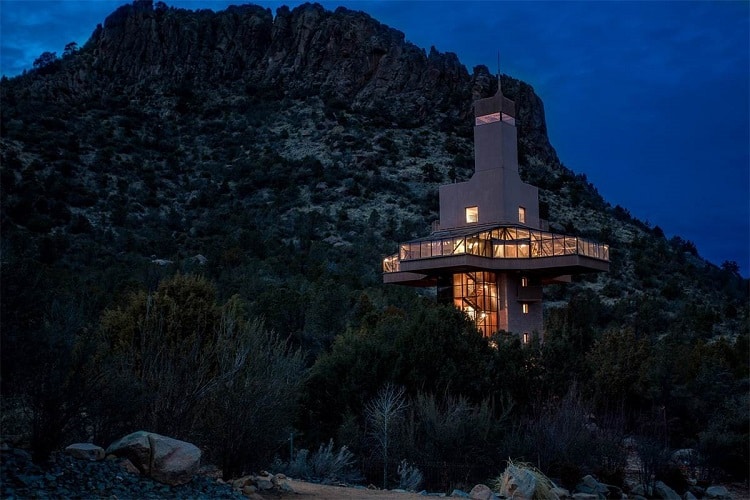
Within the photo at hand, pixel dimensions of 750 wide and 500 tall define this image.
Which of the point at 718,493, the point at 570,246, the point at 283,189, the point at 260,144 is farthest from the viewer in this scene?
the point at 260,144

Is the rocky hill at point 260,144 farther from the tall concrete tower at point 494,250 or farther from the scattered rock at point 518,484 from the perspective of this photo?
the scattered rock at point 518,484

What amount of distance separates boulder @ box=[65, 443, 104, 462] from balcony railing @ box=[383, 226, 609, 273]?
2399 cm

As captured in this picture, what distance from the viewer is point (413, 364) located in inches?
834

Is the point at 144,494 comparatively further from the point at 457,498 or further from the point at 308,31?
the point at 308,31

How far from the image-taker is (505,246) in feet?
113

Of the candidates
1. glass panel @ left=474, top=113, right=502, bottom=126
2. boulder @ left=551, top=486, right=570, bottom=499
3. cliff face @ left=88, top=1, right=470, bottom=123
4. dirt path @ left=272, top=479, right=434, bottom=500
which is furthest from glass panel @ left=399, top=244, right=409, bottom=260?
cliff face @ left=88, top=1, right=470, bottom=123

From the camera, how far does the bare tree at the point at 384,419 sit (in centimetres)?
1646

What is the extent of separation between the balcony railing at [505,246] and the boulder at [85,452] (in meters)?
24.0

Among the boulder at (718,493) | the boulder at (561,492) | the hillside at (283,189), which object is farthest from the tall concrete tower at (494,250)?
the boulder at (561,492)

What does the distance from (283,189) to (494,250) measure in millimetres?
36834

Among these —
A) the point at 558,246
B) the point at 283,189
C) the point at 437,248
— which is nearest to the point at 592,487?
the point at 437,248

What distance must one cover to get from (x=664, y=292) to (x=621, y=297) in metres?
3.29

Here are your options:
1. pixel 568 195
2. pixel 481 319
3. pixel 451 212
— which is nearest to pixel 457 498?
pixel 481 319

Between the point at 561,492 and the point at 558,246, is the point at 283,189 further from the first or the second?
the point at 561,492
